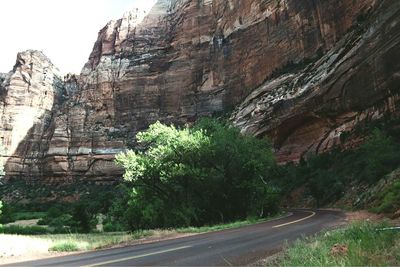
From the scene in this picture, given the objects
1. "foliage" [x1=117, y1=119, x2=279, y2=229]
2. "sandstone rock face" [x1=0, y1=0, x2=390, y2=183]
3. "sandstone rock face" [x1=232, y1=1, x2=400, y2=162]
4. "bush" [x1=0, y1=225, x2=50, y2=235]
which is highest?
"sandstone rock face" [x1=0, y1=0, x2=390, y2=183]

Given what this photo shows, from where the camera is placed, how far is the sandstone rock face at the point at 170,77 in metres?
71.5

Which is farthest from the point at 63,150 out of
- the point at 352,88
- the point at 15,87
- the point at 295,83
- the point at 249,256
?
the point at 249,256

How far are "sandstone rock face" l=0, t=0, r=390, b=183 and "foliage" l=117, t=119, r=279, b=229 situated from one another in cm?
3528

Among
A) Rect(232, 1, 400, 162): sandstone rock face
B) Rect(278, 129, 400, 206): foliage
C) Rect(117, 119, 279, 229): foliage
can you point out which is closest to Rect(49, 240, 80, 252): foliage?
Rect(117, 119, 279, 229): foliage

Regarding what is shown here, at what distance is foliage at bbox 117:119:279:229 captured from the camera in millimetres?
27984

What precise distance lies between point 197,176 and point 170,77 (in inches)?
3576

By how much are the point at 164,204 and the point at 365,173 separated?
Result: 65.9ft

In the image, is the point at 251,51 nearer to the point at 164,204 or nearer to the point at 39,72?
the point at 164,204

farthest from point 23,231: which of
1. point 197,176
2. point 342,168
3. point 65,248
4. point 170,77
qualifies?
point 170,77

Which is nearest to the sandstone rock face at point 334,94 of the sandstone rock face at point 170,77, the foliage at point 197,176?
the sandstone rock face at point 170,77

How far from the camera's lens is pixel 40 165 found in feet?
406

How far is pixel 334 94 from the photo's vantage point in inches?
2202

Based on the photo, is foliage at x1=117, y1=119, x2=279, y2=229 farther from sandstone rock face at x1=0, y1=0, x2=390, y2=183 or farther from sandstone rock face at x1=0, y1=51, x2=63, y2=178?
sandstone rock face at x1=0, y1=51, x2=63, y2=178

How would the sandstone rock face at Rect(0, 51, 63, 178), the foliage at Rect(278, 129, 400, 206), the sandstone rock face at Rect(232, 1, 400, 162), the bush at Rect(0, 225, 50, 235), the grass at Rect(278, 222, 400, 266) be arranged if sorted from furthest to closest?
the sandstone rock face at Rect(0, 51, 63, 178) → the sandstone rock face at Rect(232, 1, 400, 162) → the bush at Rect(0, 225, 50, 235) → the foliage at Rect(278, 129, 400, 206) → the grass at Rect(278, 222, 400, 266)
